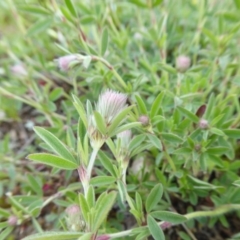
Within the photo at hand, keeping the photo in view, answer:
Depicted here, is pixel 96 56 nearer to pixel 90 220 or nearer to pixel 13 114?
pixel 90 220

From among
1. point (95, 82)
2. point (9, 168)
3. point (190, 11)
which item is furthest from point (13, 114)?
point (190, 11)

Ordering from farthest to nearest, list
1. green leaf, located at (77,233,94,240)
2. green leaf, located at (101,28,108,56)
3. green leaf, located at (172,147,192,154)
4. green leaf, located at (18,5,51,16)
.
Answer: green leaf, located at (18,5,51,16), green leaf, located at (101,28,108,56), green leaf, located at (172,147,192,154), green leaf, located at (77,233,94,240)

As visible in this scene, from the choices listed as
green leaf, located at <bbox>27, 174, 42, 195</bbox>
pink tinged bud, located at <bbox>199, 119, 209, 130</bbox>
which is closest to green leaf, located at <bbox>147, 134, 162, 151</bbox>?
pink tinged bud, located at <bbox>199, 119, 209, 130</bbox>

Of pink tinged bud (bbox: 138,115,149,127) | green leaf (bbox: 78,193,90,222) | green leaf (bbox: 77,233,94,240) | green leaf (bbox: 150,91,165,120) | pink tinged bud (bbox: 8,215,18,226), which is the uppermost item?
green leaf (bbox: 150,91,165,120)

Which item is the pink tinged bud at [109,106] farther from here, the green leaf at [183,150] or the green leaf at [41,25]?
the green leaf at [41,25]

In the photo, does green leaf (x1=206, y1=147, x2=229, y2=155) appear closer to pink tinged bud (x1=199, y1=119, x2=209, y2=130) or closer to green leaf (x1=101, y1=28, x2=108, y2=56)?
pink tinged bud (x1=199, y1=119, x2=209, y2=130)

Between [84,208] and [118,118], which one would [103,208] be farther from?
[118,118]

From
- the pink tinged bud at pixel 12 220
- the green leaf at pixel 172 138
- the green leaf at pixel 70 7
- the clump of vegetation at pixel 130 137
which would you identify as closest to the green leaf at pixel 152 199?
the clump of vegetation at pixel 130 137
